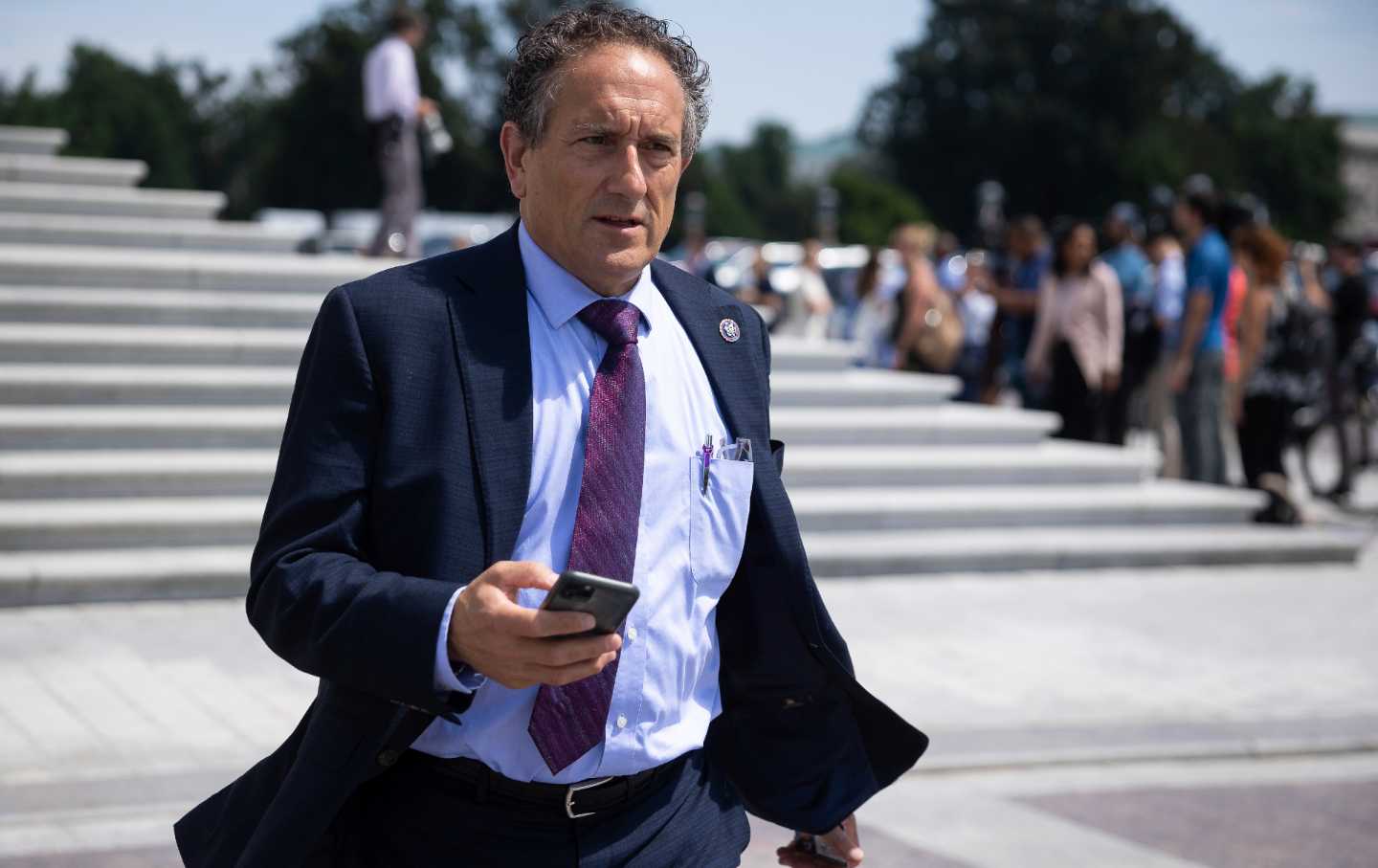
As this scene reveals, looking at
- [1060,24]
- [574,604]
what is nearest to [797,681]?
[574,604]

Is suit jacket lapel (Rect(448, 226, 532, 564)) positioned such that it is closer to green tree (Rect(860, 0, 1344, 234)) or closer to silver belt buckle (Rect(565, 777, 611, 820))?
silver belt buckle (Rect(565, 777, 611, 820))

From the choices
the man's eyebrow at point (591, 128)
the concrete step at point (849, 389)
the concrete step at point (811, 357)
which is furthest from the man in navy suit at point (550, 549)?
the concrete step at point (811, 357)

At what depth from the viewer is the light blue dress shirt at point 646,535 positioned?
2.24 m

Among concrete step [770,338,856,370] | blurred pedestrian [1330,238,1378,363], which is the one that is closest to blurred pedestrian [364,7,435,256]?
concrete step [770,338,856,370]

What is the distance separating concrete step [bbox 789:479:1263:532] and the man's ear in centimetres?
689

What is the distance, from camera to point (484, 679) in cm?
213

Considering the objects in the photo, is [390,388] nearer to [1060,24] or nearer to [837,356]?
[837,356]

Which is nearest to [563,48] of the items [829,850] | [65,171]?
[829,850]

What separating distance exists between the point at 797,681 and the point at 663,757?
1.03 feet

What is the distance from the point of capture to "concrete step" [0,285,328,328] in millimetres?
9953

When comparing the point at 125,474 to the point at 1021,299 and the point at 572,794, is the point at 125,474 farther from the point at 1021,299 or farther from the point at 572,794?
the point at 1021,299

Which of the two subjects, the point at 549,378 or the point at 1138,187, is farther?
the point at 1138,187

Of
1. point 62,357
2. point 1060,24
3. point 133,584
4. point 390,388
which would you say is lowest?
point 133,584

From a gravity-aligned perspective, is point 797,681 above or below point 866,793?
above
